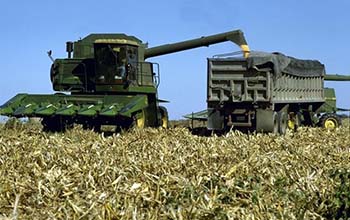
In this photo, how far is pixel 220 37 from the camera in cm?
2466

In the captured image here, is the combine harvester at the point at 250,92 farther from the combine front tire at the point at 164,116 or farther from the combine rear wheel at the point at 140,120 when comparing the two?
the combine front tire at the point at 164,116

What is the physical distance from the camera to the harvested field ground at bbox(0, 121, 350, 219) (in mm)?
5938

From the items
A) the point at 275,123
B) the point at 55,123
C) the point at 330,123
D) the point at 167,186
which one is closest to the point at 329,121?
the point at 330,123

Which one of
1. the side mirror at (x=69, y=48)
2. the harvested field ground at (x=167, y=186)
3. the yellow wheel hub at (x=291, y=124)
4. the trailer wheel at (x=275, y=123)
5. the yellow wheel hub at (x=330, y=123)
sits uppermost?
the side mirror at (x=69, y=48)

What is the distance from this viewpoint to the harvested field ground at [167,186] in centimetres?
594

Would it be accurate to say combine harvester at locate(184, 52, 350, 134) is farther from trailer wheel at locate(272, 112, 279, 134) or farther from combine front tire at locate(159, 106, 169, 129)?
A: combine front tire at locate(159, 106, 169, 129)

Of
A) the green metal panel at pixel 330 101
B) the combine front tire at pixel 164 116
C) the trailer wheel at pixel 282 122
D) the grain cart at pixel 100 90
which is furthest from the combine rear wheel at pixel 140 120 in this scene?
the green metal panel at pixel 330 101

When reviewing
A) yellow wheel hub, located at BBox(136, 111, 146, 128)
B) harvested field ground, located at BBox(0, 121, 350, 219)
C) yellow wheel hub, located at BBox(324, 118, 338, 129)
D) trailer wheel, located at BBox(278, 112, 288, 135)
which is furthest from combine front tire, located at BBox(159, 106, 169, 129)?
harvested field ground, located at BBox(0, 121, 350, 219)

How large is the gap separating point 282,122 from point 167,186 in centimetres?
1432

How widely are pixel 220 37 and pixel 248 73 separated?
16.1 ft

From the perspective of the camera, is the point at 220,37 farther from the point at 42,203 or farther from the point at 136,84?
the point at 42,203

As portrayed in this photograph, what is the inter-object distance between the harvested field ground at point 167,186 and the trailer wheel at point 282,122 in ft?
32.1

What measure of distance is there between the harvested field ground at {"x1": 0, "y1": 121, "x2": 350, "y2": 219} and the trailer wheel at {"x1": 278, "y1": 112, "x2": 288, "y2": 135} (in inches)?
386

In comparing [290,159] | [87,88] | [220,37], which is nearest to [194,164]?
[290,159]
